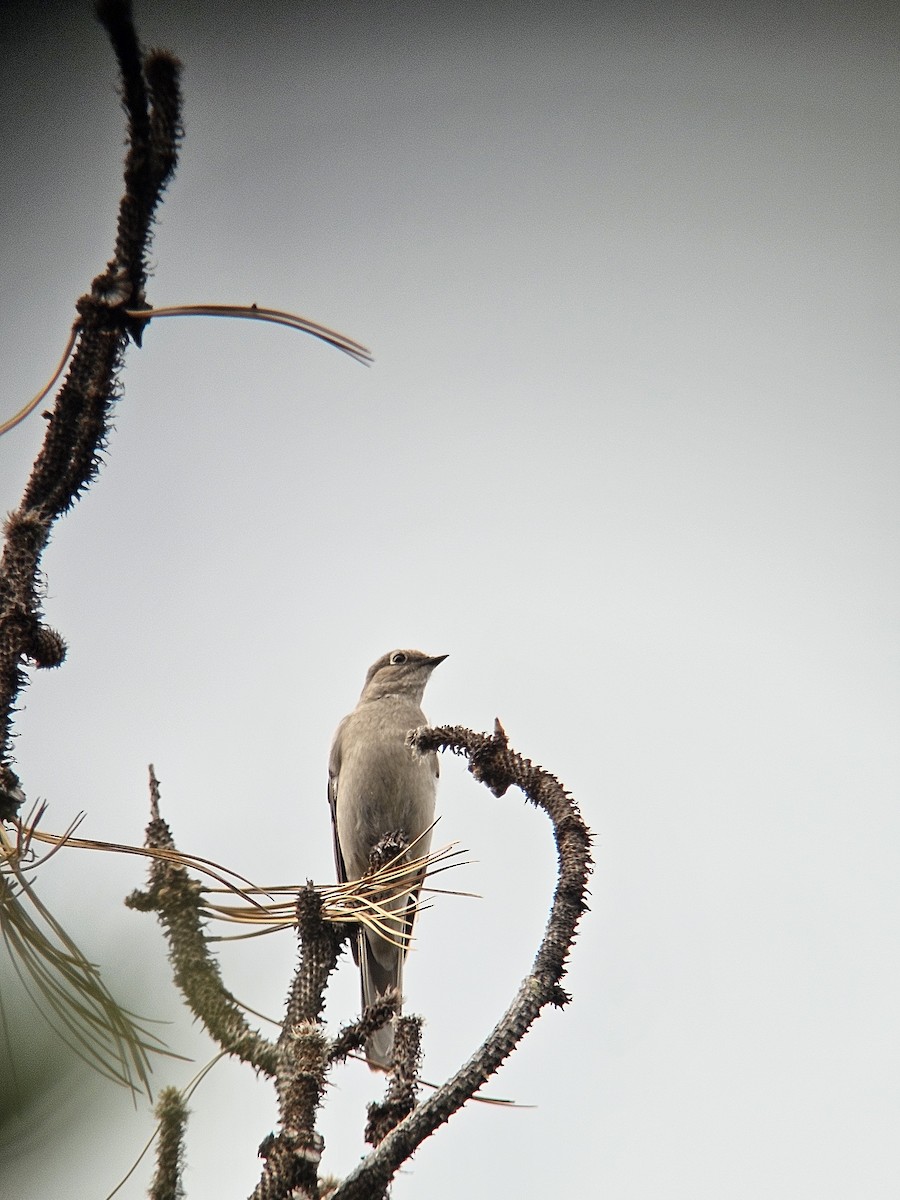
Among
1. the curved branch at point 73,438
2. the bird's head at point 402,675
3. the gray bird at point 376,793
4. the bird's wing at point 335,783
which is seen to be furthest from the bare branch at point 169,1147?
the bird's head at point 402,675

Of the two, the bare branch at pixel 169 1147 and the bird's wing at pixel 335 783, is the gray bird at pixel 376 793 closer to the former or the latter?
the bird's wing at pixel 335 783

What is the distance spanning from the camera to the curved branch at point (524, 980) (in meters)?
→ 2.58

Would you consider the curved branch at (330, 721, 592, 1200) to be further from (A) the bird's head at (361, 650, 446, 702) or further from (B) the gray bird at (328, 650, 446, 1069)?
(A) the bird's head at (361, 650, 446, 702)

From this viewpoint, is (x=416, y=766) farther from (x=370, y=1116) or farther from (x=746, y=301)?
(x=746, y=301)

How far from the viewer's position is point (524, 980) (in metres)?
2.79

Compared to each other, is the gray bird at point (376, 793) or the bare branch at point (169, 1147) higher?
the gray bird at point (376, 793)

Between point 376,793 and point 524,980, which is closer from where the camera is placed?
point 524,980

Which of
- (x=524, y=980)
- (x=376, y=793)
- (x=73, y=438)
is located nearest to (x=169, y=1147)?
(x=524, y=980)

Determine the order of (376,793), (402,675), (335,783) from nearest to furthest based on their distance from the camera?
(376,793), (335,783), (402,675)

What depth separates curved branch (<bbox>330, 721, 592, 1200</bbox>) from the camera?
2.58 m

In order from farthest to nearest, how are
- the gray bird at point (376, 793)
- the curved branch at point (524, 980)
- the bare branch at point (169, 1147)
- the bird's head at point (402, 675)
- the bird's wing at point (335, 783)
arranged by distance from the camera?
the bird's head at point (402, 675), the bird's wing at point (335, 783), the gray bird at point (376, 793), the curved branch at point (524, 980), the bare branch at point (169, 1147)

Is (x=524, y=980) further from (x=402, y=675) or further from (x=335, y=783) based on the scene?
(x=402, y=675)

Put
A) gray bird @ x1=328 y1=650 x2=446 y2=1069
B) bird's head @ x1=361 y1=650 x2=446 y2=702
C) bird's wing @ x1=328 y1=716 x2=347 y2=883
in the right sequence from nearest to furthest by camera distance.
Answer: gray bird @ x1=328 y1=650 x2=446 y2=1069
bird's wing @ x1=328 y1=716 x2=347 y2=883
bird's head @ x1=361 y1=650 x2=446 y2=702

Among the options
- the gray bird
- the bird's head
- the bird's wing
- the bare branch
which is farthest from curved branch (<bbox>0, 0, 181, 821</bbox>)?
the bird's head
